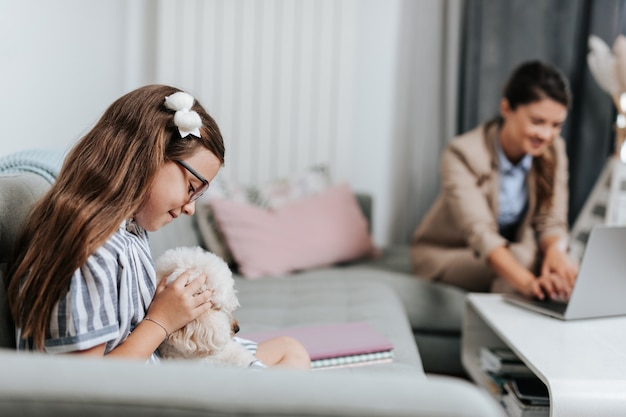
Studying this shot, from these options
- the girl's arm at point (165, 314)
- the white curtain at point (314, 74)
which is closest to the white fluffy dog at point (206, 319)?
the girl's arm at point (165, 314)

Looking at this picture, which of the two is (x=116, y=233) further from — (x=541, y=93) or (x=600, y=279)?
(x=541, y=93)

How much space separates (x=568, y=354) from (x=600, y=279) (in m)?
0.32

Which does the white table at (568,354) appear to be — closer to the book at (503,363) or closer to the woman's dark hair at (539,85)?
the book at (503,363)

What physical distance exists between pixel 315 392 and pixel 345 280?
5.76ft

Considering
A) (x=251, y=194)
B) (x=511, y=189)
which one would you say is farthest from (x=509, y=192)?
(x=251, y=194)

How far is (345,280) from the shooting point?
239cm

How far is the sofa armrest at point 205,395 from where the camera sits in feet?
2.05

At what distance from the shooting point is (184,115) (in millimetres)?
1123

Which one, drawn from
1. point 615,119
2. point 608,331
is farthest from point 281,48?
point 608,331

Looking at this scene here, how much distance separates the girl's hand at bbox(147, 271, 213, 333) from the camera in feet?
3.57

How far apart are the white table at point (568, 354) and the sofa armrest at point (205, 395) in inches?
27.0

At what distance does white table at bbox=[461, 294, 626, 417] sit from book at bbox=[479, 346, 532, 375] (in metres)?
0.06

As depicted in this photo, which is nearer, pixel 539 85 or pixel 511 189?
pixel 539 85

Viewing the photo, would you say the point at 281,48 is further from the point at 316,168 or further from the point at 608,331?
the point at 608,331
